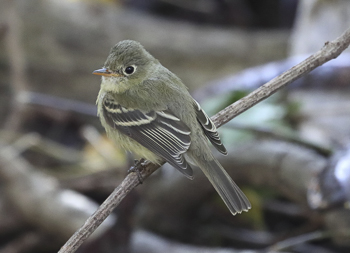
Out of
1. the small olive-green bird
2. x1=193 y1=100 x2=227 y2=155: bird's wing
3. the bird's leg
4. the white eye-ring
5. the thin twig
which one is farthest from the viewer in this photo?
the white eye-ring

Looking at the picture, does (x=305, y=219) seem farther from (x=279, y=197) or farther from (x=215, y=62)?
(x=215, y=62)

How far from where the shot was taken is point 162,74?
3.17 m

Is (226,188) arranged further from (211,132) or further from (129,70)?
(129,70)

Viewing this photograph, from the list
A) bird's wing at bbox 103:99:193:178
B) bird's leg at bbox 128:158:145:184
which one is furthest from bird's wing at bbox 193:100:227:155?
bird's leg at bbox 128:158:145:184

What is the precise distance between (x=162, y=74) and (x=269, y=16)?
20.2 ft

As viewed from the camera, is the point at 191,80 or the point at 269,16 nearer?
the point at 191,80

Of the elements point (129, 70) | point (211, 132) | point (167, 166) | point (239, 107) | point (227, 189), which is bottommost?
point (227, 189)

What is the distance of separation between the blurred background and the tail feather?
32.1 inches

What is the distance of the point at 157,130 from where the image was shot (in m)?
2.79

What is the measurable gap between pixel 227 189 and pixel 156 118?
0.62 m

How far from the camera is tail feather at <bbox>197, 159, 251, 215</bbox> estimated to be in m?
2.45

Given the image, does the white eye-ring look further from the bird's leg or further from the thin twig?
the thin twig

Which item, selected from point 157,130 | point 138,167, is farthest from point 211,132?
point 138,167

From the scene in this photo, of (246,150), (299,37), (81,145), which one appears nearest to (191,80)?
(299,37)
